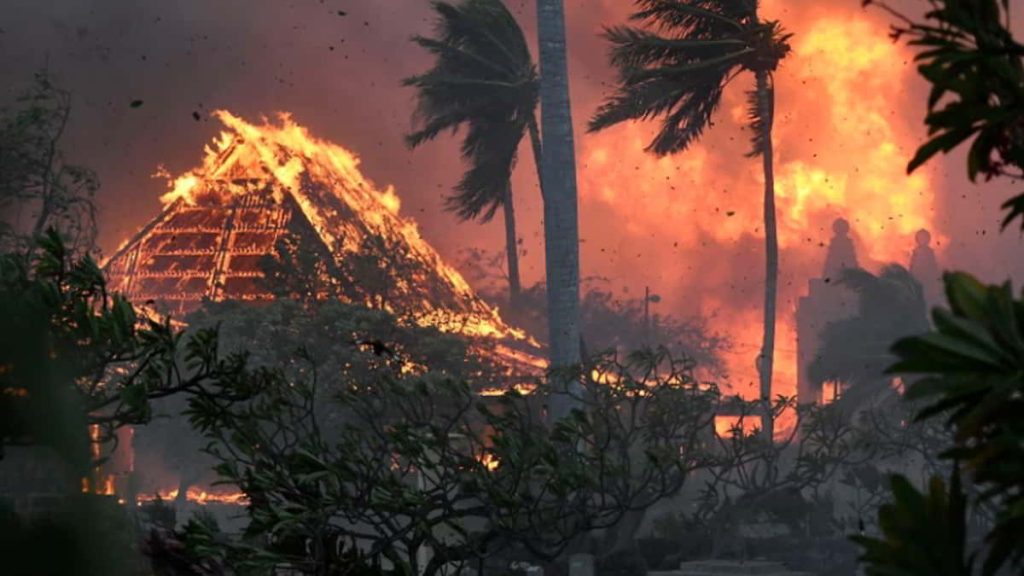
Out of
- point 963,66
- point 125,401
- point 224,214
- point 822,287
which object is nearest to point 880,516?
point 963,66

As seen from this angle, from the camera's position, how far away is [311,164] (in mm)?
65250

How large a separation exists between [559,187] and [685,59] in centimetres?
944

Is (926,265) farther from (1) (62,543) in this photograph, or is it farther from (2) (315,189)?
(1) (62,543)

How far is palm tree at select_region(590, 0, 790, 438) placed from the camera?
34.7 m

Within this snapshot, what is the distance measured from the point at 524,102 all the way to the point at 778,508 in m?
16.3

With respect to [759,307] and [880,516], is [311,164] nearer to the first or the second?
[759,307]

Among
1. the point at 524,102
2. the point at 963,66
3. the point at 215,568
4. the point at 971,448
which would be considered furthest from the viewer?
the point at 524,102

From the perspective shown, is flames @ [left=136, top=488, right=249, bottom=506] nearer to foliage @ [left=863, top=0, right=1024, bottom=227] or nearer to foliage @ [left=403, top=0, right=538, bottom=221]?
foliage @ [left=403, top=0, right=538, bottom=221]

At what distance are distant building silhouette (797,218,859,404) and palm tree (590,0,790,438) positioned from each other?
50.2 metres

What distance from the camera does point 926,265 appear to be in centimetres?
8200

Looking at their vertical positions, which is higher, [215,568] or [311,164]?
[311,164]

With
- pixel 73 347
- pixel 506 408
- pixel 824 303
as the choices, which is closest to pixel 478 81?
pixel 506 408

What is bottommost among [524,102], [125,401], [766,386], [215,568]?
[215,568]

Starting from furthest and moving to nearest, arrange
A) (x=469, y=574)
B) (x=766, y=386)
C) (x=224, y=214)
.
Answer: (x=224, y=214) < (x=766, y=386) < (x=469, y=574)
